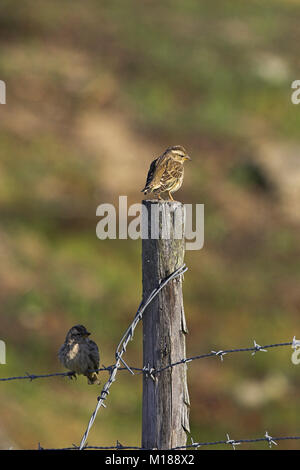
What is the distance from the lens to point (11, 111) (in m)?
33.7

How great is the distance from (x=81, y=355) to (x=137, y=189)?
23255 mm

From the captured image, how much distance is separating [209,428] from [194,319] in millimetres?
4777

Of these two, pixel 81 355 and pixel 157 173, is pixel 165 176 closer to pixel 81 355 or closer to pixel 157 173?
pixel 157 173

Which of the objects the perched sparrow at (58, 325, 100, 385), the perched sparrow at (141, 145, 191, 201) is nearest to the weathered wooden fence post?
the perched sparrow at (58, 325, 100, 385)

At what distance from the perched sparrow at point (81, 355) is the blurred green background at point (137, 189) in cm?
604

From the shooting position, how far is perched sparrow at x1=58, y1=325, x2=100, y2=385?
8117mm

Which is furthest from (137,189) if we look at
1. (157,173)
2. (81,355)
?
(81,355)

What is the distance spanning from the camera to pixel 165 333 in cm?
662

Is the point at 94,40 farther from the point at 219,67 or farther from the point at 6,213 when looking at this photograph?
the point at 6,213

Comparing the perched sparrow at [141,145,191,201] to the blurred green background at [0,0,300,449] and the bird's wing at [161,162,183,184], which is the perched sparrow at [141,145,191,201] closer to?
the bird's wing at [161,162,183,184]

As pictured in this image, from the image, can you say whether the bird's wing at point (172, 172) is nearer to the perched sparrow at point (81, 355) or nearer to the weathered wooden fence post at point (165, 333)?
the perched sparrow at point (81, 355)

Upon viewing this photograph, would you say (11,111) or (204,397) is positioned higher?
(11,111)

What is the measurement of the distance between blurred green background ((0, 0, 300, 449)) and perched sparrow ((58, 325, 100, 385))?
238 inches

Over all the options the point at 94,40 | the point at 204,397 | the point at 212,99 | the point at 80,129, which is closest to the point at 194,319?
the point at 204,397
